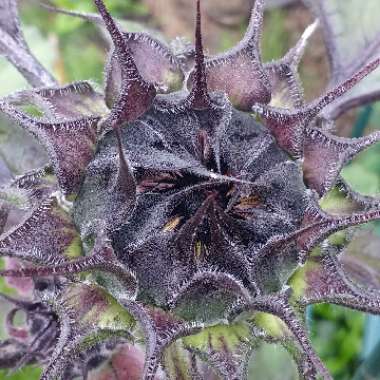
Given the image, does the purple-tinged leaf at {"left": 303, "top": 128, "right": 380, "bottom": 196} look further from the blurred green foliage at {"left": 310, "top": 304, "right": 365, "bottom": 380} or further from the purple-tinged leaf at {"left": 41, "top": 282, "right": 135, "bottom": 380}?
the blurred green foliage at {"left": 310, "top": 304, "right": 365, "bottom": 380}

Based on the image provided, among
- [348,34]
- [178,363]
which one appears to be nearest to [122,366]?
[178,363]

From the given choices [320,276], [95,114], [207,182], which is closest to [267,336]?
[320,276]

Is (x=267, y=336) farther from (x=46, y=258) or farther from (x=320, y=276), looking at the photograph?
(x=46, y=258)

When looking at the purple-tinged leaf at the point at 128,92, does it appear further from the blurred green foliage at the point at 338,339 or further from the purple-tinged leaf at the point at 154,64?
the blurred green foliage at the point at 338,339

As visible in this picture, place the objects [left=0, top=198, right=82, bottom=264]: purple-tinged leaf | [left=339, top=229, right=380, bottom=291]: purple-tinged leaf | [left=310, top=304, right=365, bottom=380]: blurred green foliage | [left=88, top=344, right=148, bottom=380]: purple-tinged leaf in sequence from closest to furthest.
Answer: [left=0, top=198, right=82, bottom=264]: purple-tinged leaf < [left=88, top=344, right=148, bottom=380]: purple-tinged leaf < [left=339, top=229, right=380, bottom=291]: purple-tinged leaf < [left=310, top=304, right=365, bottom=380]: blurred green foliage

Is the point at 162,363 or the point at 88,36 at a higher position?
the point at 88,36

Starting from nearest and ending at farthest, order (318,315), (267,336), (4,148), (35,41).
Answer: (267,336) < (4,148) < (35,41) < (318,315)

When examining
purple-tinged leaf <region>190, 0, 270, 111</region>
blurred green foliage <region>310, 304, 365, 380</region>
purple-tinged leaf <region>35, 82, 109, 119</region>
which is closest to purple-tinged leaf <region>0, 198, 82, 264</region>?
purple-tinged leaf <region>35, 82, 109, 119</region>
